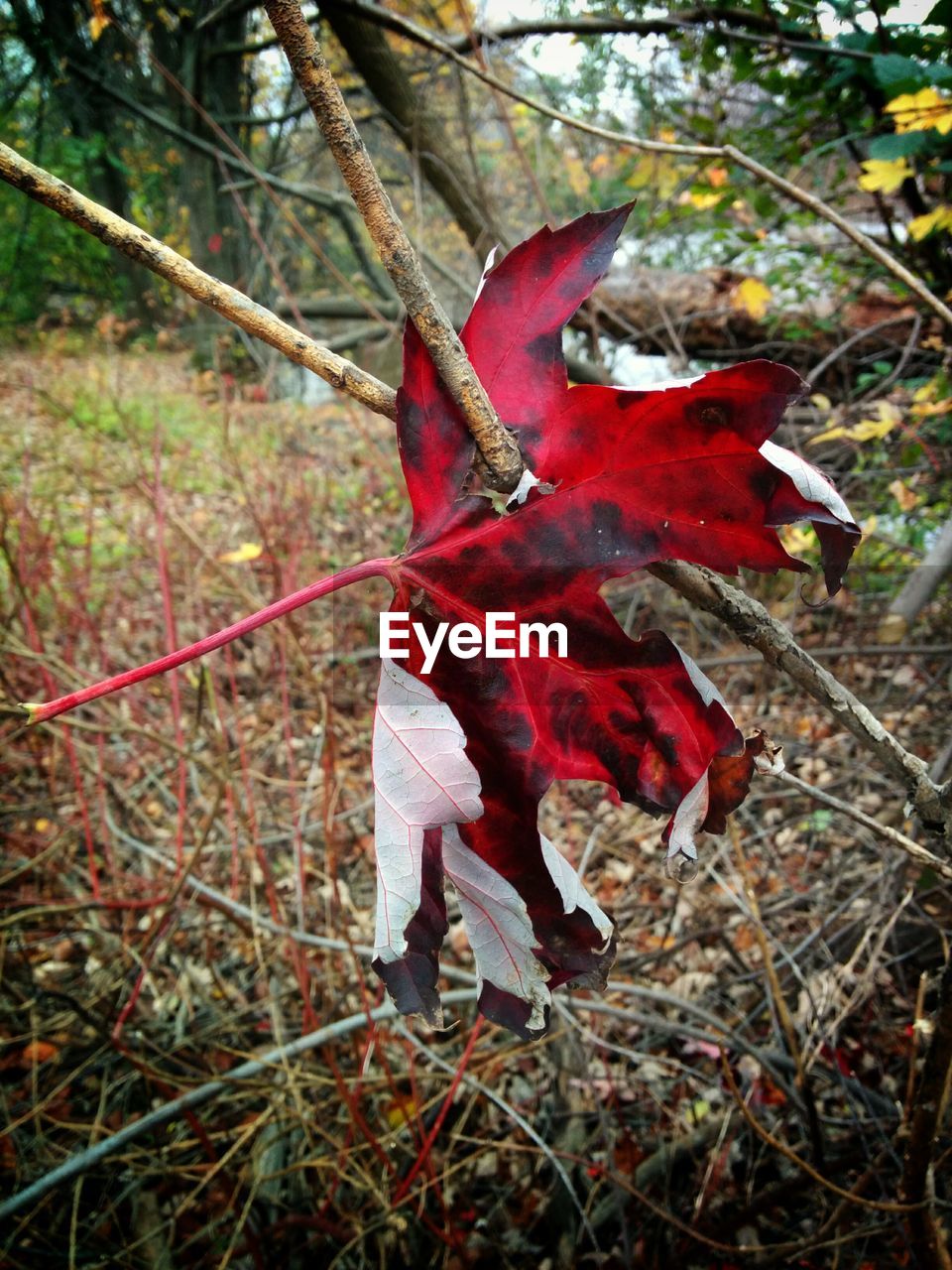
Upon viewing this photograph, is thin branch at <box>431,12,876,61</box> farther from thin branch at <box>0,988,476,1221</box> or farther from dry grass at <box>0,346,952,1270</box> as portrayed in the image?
thin branch at <box>0,988,476,1221</box>

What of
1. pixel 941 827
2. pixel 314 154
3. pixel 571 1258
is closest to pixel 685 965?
pixel 571 1258

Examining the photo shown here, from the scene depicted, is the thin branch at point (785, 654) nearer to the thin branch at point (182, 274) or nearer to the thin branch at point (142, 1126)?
the thin branch at point (182, 274)

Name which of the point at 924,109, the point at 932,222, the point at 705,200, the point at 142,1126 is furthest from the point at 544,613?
the point at 705,200

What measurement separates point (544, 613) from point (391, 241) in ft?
0.67

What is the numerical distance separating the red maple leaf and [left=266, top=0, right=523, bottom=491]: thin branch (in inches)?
0.4

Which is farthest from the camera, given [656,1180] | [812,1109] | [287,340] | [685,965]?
[685,965]

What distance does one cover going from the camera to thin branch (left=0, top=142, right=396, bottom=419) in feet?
1.14

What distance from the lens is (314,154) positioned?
3439 millimetres

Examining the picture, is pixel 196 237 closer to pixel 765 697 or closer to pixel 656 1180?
pixel 765 697

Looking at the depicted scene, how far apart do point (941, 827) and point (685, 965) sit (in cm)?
131

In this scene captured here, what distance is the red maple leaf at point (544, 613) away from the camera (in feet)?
1.25

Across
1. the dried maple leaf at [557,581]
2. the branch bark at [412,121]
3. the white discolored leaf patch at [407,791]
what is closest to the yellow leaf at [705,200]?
the branch bark at [412,121]

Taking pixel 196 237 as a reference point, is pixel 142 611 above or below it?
below

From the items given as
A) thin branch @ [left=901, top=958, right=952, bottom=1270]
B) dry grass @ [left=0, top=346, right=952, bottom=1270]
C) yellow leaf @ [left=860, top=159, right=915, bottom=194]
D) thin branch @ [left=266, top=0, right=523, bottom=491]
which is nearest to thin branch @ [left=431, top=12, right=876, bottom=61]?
yellow leaf @ [left=860, top=159, right=915, bottom=194]
